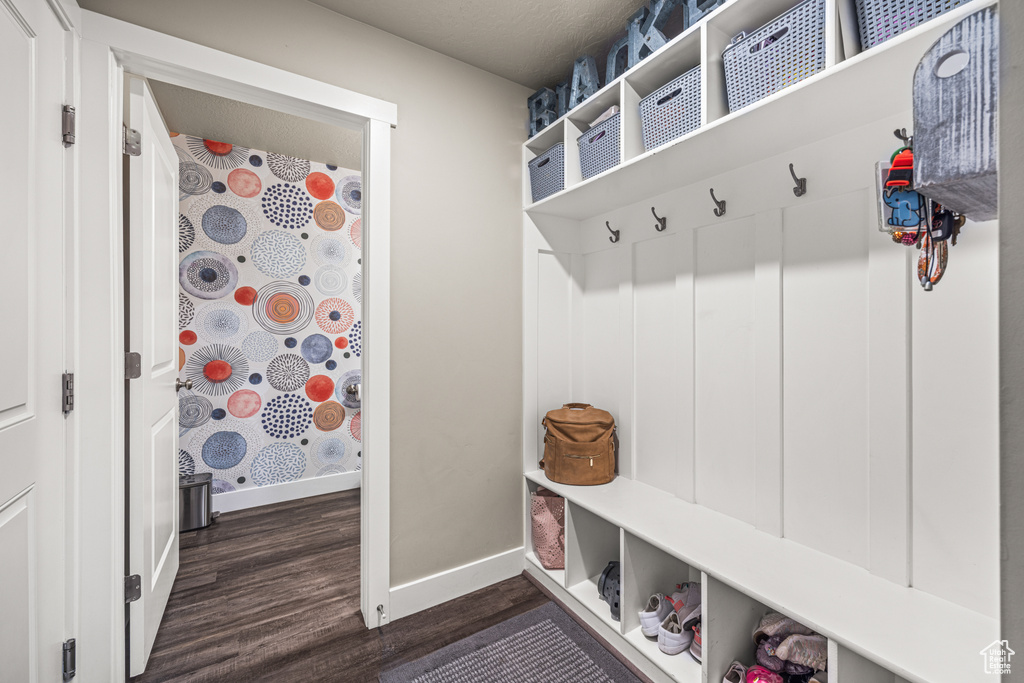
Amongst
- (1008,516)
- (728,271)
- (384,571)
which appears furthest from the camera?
(384,571)

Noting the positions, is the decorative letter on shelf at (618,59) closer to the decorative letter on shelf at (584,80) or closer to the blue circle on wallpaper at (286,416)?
the decorative letter on shelf at (584,80)

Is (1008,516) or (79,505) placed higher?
(1008,516)

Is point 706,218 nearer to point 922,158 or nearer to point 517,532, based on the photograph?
point 922,158

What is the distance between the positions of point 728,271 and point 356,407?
280 centimetres

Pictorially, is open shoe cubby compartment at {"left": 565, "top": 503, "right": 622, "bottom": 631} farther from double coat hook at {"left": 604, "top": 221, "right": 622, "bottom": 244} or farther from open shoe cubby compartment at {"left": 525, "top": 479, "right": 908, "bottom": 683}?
double coat hook at {"left": 604, "top": 221, "right": 622, "bottom": 244}

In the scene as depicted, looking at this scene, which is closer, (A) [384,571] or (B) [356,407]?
(A) [384,571]

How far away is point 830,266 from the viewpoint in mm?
1373

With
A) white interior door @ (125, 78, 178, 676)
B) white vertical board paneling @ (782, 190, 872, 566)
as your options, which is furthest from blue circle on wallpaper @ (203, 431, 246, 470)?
white vertical board paneling @ (782, 190, 872, 566)

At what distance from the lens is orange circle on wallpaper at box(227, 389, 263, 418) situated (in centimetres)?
302

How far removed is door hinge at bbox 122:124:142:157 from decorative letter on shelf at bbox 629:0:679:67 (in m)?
1.72

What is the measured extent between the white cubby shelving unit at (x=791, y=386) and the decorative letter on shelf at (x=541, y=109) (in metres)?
0.09

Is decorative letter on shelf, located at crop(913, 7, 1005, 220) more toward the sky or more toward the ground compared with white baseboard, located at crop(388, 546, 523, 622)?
more toward the sky

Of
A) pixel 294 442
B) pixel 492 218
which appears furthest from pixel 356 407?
pixel 492 218

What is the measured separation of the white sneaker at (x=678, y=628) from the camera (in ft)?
5.00
